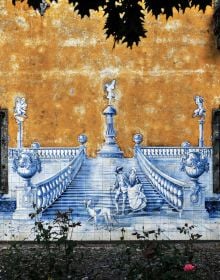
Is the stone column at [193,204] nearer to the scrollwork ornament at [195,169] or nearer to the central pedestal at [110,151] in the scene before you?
the scrollwork ornament at [195,169]

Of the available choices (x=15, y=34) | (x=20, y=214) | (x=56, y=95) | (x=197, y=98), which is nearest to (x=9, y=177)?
(x=20, y=214)

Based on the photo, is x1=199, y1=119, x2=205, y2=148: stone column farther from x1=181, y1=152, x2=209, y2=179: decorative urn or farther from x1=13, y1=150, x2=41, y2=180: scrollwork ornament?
x1=13, y1=150, x2=41, y2=180: scrollwork ornament

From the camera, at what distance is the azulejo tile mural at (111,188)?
37.6 ft

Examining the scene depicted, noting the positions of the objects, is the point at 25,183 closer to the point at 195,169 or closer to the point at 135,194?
the point at 135,194

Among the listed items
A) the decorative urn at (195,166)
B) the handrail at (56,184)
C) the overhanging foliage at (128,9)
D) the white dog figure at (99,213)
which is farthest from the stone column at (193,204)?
the overhanging foliage at (128,9)

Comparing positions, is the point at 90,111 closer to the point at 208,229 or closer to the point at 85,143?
the point at 85,143

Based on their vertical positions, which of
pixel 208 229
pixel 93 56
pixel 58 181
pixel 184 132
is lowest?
pixel 208 229

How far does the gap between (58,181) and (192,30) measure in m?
2.96

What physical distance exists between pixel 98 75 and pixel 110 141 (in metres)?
0.98

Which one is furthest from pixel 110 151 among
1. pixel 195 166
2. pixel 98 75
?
pixel 195 166

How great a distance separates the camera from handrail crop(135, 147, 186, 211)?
1143 cm

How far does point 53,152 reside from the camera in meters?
11.4

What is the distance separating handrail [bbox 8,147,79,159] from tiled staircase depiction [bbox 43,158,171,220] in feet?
0.77

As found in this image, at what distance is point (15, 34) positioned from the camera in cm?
1155
